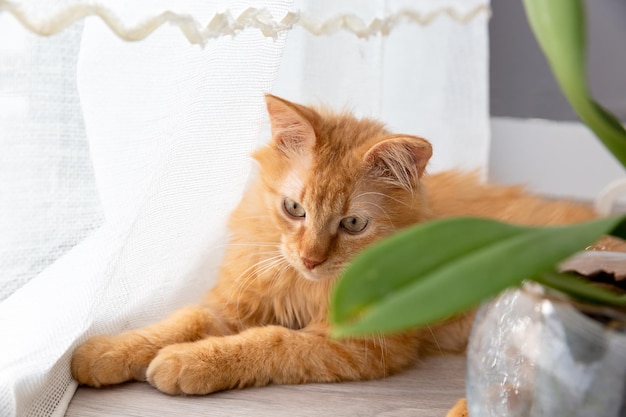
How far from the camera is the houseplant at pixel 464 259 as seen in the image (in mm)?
549

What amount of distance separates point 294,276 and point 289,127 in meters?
0.31

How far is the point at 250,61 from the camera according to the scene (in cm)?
125

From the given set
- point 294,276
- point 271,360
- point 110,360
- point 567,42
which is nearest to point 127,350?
point 110,360

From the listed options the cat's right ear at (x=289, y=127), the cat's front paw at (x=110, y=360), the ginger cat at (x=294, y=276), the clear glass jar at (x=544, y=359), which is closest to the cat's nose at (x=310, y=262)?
the ginger cat at (x=294, y=276)

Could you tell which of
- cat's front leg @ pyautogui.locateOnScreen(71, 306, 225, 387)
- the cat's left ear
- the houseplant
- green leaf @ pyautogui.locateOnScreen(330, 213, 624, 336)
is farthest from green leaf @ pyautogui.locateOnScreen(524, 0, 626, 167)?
cat's front leg @ pyautogui.locateOnScreen(71, 306, 225, 387)

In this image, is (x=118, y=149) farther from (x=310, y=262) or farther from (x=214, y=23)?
(x=310, y=262)

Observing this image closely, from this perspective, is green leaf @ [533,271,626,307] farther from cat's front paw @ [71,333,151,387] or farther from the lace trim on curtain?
cat's front paw @ [71,333,151,387]

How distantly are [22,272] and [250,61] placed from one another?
1.72 feet

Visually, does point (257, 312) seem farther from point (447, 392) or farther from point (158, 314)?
point (447, 392)

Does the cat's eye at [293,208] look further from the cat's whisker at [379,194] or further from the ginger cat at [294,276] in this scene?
the cat's whisker at [379,194]

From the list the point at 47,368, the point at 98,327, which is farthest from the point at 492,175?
the point at 47,368

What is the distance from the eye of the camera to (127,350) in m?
1.24

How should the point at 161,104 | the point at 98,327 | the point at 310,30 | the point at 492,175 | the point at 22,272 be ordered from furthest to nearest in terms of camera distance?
1. the point at 492,175
2. the point at 310,30
3. the point at 98,327
4. the point at 161,104
5. the point at 22,272

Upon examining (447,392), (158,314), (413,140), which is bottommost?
(447,392)
